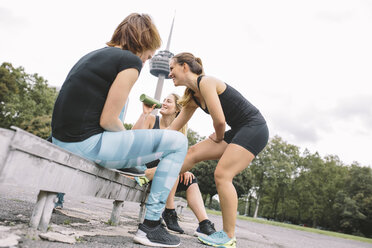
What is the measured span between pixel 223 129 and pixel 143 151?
120cm

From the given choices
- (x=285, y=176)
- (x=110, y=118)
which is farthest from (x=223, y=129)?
(x=285, y=176)

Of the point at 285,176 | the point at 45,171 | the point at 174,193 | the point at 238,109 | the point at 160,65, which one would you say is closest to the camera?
the point at 45,171

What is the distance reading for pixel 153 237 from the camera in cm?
205

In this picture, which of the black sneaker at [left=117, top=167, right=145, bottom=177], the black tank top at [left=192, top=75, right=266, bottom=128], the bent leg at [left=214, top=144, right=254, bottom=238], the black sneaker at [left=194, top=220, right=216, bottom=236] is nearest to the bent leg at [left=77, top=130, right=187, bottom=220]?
the black sneaker at [left=117, top=167, right=145, bottom=177]

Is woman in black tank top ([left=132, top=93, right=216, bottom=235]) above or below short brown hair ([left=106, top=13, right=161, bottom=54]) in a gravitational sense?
below

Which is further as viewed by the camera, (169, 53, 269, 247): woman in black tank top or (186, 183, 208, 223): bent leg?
(186, 183, 208, 223): bent leg

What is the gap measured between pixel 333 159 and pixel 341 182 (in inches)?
151

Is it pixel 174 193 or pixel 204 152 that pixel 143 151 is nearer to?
pixel 204 152

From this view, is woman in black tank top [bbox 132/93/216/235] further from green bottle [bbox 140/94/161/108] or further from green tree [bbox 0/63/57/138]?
green tree [bbox 0/63/57/138]

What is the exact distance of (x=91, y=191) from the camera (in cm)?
191

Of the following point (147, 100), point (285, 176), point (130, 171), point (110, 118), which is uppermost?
point (285, 176)

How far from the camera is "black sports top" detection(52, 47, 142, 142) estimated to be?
179cm

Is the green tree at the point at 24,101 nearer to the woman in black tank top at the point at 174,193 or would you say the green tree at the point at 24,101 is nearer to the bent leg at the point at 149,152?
the woman in black tank top at the point at 174,193

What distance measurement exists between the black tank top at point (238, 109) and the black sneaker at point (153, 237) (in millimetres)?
1429
